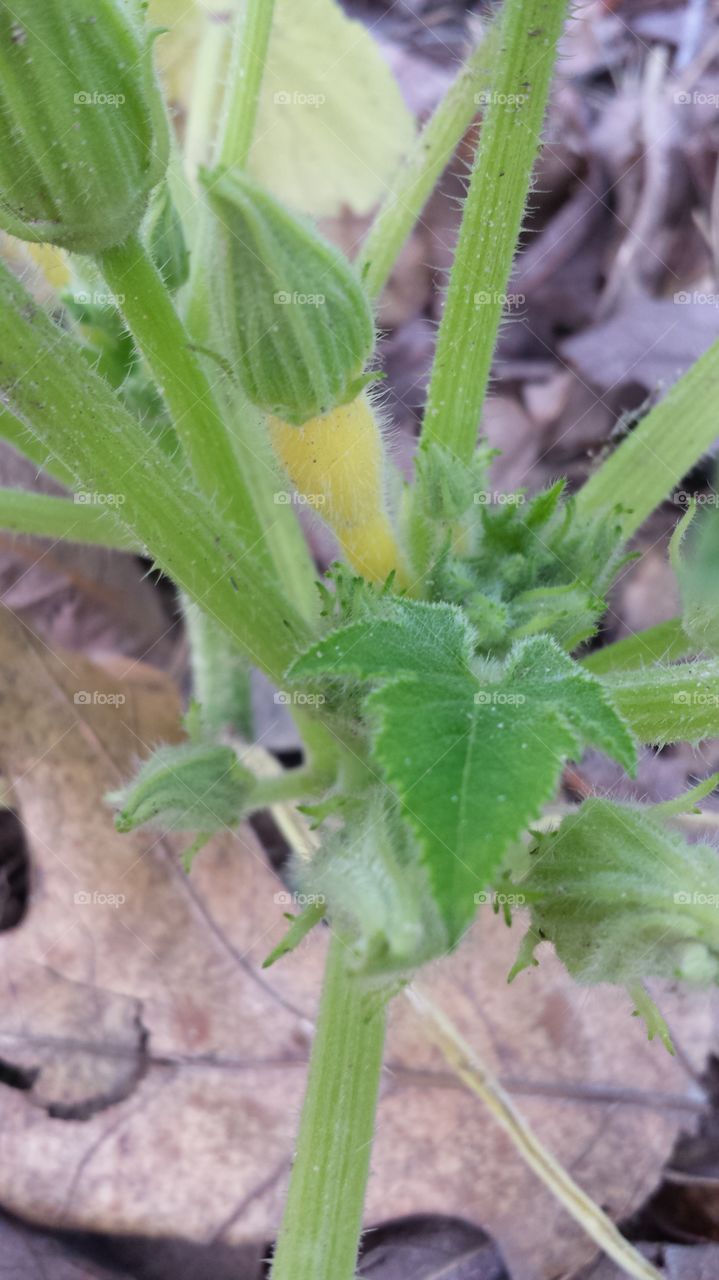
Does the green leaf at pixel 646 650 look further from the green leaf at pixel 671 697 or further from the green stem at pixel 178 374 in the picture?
the green stem at pixel 178 374

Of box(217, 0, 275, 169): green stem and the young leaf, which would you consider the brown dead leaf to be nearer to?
the young leaf

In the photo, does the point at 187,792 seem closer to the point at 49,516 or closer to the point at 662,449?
the point at 49,516

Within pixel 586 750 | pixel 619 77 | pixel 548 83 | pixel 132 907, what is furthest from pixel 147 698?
pixel 619 77

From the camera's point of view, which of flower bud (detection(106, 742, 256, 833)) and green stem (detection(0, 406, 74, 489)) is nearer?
flower bud (detection(106, 742, 256, 833))

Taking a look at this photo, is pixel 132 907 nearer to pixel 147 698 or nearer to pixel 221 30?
pixel 147 698

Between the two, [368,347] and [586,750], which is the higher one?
[368,347]

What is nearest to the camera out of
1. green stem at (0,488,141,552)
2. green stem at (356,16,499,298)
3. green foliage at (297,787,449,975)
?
green foliage at (297,787,449,975)

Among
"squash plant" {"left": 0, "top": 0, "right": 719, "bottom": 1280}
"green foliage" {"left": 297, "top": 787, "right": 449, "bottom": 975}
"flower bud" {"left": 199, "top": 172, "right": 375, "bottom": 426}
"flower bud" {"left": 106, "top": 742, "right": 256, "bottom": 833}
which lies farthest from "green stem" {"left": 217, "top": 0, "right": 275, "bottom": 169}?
"green foliage" {"left": 297, "top": 787, "right": 449, "bottom": 975}
